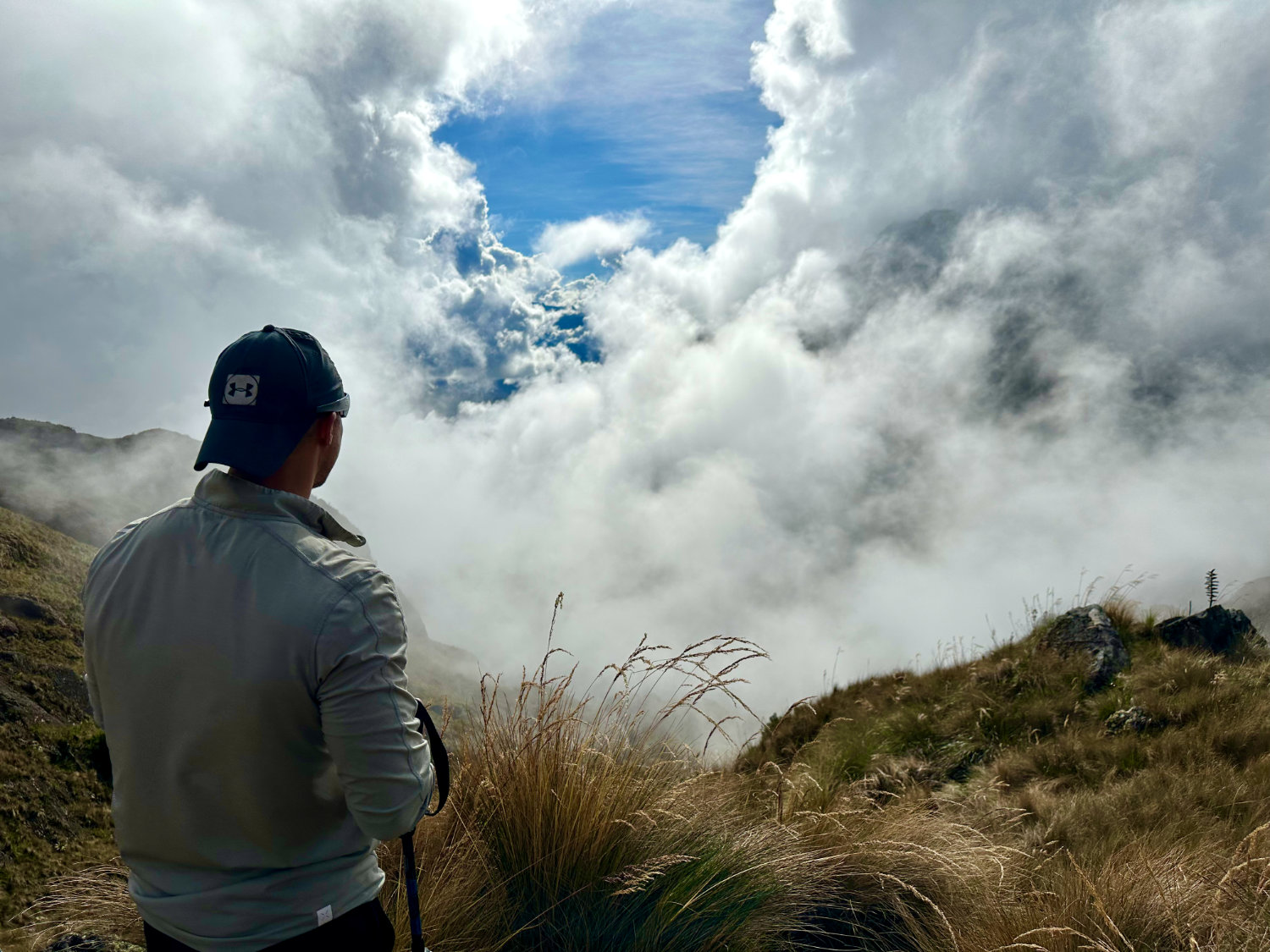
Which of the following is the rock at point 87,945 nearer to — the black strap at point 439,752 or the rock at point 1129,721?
the black strap at point 439,752

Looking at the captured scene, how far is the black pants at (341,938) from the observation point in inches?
61.9

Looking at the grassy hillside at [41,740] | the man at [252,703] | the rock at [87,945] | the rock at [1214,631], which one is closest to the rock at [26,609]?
the grassy hillside at [41,740]

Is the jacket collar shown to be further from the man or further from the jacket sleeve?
the jacket sleeve

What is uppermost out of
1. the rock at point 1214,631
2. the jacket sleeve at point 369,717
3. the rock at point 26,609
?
the rock at point 26,609

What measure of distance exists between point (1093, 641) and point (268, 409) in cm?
880

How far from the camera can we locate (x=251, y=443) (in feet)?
5.38

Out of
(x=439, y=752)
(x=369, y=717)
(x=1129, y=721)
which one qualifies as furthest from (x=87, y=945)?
(x=1129, y=721)

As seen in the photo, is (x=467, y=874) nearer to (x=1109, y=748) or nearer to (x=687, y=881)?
(x=687, y=881)

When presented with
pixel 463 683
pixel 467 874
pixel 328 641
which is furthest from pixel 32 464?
pixel 328 641

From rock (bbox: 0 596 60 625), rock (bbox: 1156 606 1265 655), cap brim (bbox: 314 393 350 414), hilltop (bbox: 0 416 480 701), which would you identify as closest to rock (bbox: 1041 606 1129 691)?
rock (bbox: 1156 606 1265 655)

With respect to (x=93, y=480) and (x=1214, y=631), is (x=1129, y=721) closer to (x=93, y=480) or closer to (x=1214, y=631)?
(x=1214, y=631)

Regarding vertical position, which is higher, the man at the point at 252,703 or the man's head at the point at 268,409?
the man's head at the point at 268,409

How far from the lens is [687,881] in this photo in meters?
2.91

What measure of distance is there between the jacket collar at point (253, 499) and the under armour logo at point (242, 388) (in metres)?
0.18
